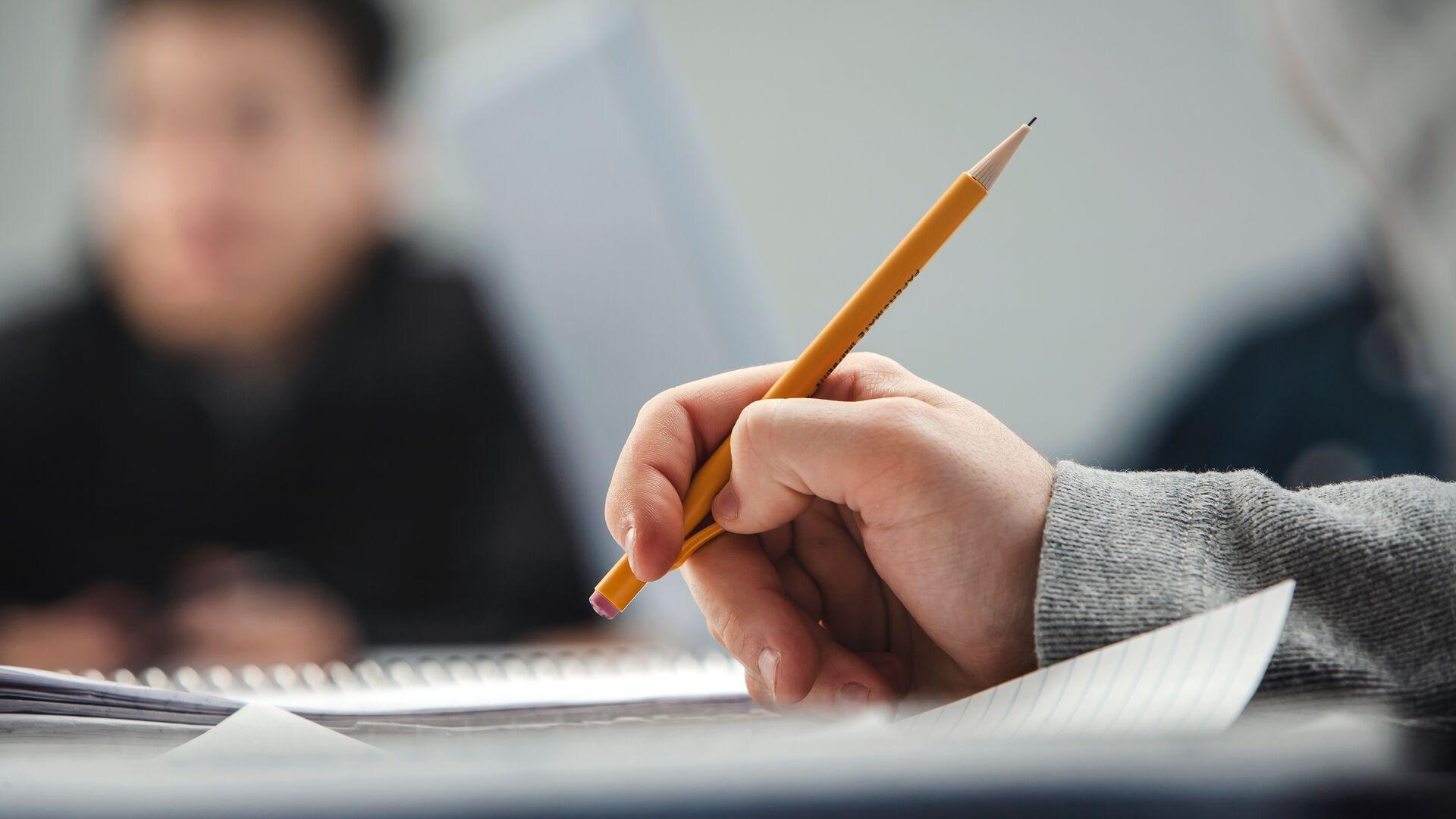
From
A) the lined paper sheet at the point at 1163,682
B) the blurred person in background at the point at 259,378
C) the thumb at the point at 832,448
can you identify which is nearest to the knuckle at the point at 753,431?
the thumb at the point at 832,448

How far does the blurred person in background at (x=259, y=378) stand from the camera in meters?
1.17

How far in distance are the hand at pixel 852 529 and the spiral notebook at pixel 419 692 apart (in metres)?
0.03

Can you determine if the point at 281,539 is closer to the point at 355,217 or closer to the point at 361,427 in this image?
the point at 361,427

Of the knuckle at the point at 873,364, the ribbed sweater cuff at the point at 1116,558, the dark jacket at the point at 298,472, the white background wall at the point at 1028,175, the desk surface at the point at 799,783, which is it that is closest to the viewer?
the desk surface at the point at 799,783

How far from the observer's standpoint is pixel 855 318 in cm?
31

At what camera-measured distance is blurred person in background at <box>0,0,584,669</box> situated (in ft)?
3.84

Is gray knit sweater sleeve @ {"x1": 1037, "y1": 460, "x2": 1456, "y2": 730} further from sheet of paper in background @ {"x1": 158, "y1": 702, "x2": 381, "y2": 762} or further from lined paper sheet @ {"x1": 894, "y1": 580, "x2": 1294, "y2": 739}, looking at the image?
sheet of paper in background @ {"x1": 158, "y1": 702, "x2": 381, "y2": 762}

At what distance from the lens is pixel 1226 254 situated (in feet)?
4.76

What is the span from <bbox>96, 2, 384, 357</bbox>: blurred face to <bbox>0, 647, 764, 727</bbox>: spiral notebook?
101cm

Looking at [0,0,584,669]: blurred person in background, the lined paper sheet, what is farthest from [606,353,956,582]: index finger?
[0,0,584,669]: blurred person in background

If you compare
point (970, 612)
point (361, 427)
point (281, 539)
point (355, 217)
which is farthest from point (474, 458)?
point (970, 612)

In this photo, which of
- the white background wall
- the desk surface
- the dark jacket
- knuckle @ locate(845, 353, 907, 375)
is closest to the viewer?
the desk surface

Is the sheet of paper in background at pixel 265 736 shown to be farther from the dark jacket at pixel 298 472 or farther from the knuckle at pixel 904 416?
the dark jacket at pixel 298 472

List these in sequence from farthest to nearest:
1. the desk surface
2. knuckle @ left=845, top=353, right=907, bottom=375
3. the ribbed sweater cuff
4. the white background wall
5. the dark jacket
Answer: the white background wall → the dark jacket → knuckle @ left=845, top=353, right=907, bottom=375 → the ribbed sweater cuff → the desk surface
